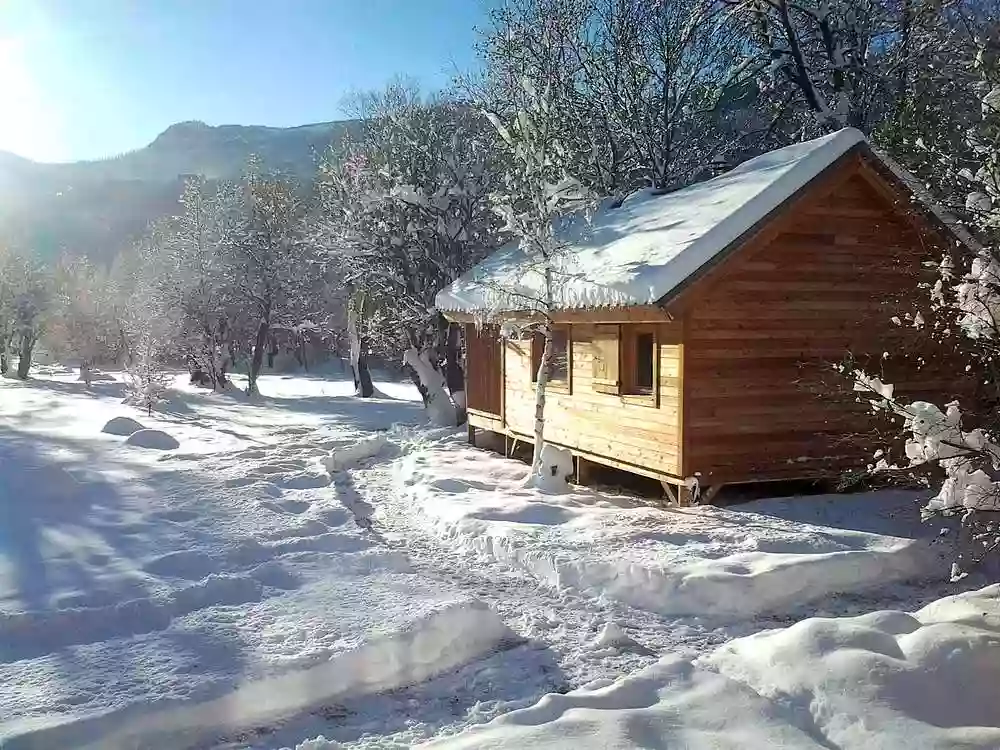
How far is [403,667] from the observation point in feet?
19.8

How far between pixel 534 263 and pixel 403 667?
7779 millimetres

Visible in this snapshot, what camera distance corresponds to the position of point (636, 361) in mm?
11547

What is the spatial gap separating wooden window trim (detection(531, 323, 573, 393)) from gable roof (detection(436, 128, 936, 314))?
0.85 metres

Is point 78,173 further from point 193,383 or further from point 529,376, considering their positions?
point 529,376

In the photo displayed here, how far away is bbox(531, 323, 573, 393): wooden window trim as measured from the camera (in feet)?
42.7

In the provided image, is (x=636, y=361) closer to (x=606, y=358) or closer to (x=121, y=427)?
(x=606, y=358)

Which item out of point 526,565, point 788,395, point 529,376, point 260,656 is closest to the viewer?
point 260,656

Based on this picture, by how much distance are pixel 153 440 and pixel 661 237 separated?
39.6ft

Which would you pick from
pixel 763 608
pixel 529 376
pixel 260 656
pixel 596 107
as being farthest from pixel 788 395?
pixel 596 107

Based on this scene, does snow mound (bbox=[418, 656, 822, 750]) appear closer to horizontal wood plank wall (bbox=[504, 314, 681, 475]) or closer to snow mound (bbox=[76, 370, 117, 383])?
horizontal wood plank wall (bbox=[504, 314, 681, 475])

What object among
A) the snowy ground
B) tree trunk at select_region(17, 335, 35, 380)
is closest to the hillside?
tree trunk at select_region(17, 335, 35, 380)

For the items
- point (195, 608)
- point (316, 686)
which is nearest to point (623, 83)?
point (195, 608)

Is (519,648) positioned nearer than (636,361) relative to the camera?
Yes

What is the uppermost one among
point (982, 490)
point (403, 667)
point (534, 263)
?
point (534, 263)
